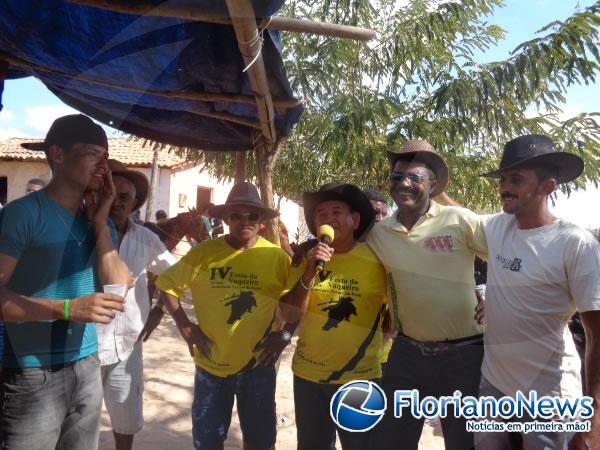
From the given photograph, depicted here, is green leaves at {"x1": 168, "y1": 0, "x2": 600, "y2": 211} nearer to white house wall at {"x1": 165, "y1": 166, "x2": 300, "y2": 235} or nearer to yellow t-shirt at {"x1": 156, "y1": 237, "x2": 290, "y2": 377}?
yellow t-shirt at {"x1": 156, "y1": 237, "x2": 290, "y2": 377}

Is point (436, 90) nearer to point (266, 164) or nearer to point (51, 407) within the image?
point (266, 164)

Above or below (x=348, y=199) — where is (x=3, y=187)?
above

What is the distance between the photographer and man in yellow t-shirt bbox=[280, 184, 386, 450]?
2697 millimetres

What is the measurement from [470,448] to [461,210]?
1372mm

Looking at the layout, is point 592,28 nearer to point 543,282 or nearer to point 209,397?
point 543,282

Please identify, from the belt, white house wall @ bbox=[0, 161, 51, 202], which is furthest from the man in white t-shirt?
white house wall @ bbox=[0, 161, 51, 202]

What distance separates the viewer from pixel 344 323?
2723mm

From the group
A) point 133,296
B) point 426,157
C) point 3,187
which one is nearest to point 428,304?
point 426,157

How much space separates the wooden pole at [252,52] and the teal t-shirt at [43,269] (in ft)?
3.85

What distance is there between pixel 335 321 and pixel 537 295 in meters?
1.09

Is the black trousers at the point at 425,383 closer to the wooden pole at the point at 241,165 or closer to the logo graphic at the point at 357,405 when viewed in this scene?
the logo graphic at the point at 357,405

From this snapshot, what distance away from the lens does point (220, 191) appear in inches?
1007

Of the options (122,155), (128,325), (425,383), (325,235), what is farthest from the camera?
(122,155)

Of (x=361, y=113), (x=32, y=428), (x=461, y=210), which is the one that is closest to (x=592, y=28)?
(x=361, y=113)
